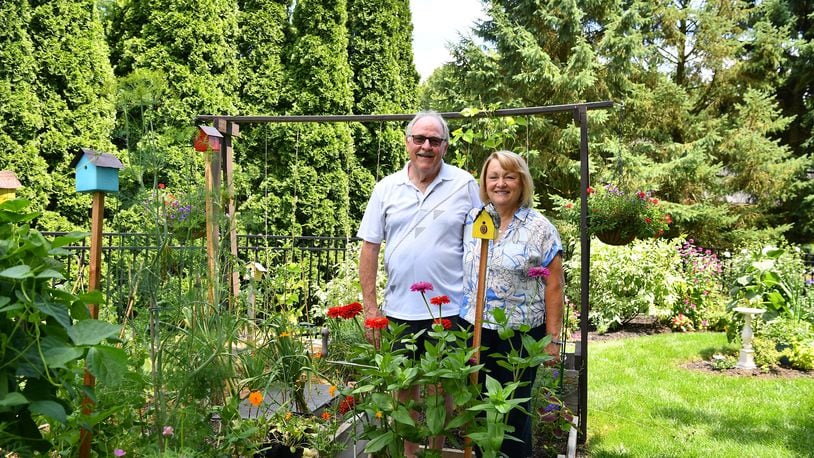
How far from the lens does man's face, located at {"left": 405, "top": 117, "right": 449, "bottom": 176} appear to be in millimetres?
2367

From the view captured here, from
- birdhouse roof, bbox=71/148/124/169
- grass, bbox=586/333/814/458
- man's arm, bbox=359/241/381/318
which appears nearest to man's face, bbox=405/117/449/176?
man's arm, bbox=359/241/381/318

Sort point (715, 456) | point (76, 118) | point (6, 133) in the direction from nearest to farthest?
point (715, 456)
point (6, 133)
point (76, 118)

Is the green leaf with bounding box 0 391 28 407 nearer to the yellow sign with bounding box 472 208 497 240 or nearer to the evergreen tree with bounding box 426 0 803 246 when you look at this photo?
the yellow sign with bounding box 472 208 497 240

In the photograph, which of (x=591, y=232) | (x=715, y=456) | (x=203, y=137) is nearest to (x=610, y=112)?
(x=591, y=232)

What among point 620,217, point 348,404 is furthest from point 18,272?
point 620,217

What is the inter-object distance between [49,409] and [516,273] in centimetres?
160

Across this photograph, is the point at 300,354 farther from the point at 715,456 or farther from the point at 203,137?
the point at 715,456

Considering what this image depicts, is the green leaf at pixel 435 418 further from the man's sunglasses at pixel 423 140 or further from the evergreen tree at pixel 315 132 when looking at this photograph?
the evergreen tree at pixel 315 132

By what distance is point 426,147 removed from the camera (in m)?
2.39

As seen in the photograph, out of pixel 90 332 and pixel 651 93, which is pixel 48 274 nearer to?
pixel 90 332

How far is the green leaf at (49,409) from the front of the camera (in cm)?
128

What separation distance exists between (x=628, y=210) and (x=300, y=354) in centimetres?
256

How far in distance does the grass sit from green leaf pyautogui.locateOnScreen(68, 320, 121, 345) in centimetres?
261

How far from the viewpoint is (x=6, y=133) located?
5.34m
